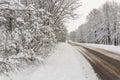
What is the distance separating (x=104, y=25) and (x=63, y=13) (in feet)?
99.0

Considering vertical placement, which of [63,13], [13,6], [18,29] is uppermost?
[63,13]

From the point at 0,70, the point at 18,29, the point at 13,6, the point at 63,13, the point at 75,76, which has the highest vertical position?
the point at 63,13

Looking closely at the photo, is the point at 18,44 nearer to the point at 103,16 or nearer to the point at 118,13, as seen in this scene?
the point at 118,13

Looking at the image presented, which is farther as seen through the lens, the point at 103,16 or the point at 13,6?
the point at 103,16

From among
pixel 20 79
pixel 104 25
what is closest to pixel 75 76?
pixel 20 79

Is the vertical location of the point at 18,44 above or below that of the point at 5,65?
above

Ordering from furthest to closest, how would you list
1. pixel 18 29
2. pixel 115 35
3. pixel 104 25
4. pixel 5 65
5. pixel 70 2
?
pixel 104 25 < pixel 115 35 < pixel 70 2 < pixel 18 29 < pixel 5 65


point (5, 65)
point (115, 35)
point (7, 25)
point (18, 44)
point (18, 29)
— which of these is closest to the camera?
point (7, 25)

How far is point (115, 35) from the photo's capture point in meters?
46.1

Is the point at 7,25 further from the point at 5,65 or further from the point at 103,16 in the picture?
the point at 103,16

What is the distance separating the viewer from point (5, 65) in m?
6.59

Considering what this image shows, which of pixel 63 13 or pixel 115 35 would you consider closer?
pixel 63 13

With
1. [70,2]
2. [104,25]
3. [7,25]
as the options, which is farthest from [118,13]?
[7,25]

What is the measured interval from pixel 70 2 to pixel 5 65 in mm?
16594
